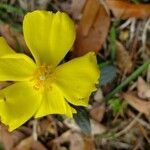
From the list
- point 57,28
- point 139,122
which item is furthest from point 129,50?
point 57,28

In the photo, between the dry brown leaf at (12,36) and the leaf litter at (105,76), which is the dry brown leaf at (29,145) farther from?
the dry brown leaf at (12,36)

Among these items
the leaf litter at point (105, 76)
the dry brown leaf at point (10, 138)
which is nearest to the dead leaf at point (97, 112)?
the leaf litter at point (105, 76)

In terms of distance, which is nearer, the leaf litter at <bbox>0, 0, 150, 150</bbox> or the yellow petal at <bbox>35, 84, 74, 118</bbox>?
the yellow petal at <bbox>35, 84, 74, 118</bbox>

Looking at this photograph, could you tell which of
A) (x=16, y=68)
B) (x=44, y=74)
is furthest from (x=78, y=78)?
(x=16, y=68)

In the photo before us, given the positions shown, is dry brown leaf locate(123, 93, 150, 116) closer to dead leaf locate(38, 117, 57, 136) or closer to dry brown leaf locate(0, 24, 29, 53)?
dead leaf locate(38, 117, 57, 136)

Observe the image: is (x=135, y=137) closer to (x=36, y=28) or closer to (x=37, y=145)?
(x=37, y=145)

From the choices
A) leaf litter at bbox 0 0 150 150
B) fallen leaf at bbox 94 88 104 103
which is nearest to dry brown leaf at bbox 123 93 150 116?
leaf litter at bbox 0 0 150 150
